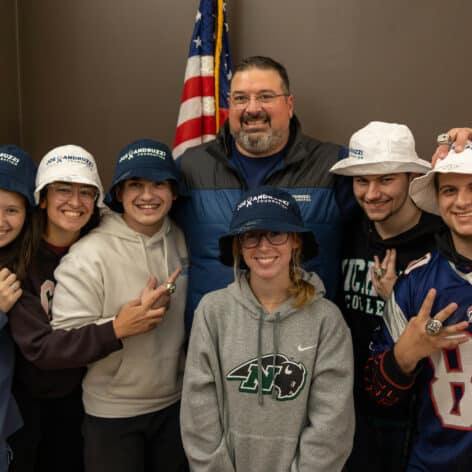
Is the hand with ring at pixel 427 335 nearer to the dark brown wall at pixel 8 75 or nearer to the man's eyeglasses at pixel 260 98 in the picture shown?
the man's eyeglasses at pixel 260 98

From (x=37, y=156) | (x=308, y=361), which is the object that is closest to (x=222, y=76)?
(x=37, y=156)

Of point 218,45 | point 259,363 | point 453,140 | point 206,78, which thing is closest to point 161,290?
point 259,363

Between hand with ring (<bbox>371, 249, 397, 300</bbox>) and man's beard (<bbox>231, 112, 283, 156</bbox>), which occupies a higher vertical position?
man's beard (<bbox>231, 112, 283, 156</bbox>)

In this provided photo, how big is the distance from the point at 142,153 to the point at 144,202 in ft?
0.62

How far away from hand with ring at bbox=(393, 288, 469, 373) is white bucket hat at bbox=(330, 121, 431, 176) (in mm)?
574

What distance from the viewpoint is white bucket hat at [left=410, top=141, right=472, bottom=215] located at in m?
1.45

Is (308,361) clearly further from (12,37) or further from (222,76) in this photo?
(12,37)

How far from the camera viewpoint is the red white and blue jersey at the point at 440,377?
1481 mm

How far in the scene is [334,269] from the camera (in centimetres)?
202

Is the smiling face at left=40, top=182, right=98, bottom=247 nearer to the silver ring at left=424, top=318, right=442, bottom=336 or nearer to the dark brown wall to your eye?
the silver ring at left=424, top=318, right=442, bottom=336

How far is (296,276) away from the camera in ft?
5.49

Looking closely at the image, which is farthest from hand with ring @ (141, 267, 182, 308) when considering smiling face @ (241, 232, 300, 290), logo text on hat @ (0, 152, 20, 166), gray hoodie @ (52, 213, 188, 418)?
logo text on hat @ (0, 152, 20, 166)

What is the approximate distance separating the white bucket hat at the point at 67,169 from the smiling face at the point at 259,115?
606 mm

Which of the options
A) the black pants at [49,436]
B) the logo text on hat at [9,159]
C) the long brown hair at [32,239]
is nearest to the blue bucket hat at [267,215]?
the long brown hair at [32,239]
